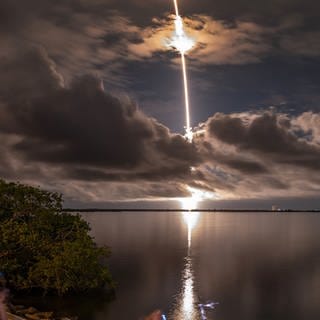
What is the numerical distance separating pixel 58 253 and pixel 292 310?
31.9 m

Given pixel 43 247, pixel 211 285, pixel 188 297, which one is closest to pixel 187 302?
pixel 188 297

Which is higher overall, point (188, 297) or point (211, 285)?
point (211, 285)

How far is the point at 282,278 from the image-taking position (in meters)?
81.4

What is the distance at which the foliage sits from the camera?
5553 cm

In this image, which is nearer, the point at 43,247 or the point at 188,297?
the point at 43,247

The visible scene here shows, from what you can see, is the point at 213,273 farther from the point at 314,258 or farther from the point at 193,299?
the point at 314,258

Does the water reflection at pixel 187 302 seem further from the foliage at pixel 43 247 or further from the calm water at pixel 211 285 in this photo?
the foliage at pixel 43 247

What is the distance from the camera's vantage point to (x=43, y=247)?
57781 mm

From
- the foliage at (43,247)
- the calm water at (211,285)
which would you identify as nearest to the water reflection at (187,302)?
the calm water at (211,285)

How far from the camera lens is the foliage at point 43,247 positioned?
55.5 meters

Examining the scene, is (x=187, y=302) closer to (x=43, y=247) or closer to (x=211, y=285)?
(x=211, y=285)

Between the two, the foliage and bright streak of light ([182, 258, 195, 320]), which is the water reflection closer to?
bright streak of light ([182, 258, 195, 320])

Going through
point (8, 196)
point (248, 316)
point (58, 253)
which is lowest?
point (248, 316)

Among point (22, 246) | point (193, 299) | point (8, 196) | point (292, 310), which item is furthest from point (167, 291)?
point (8, 196)
